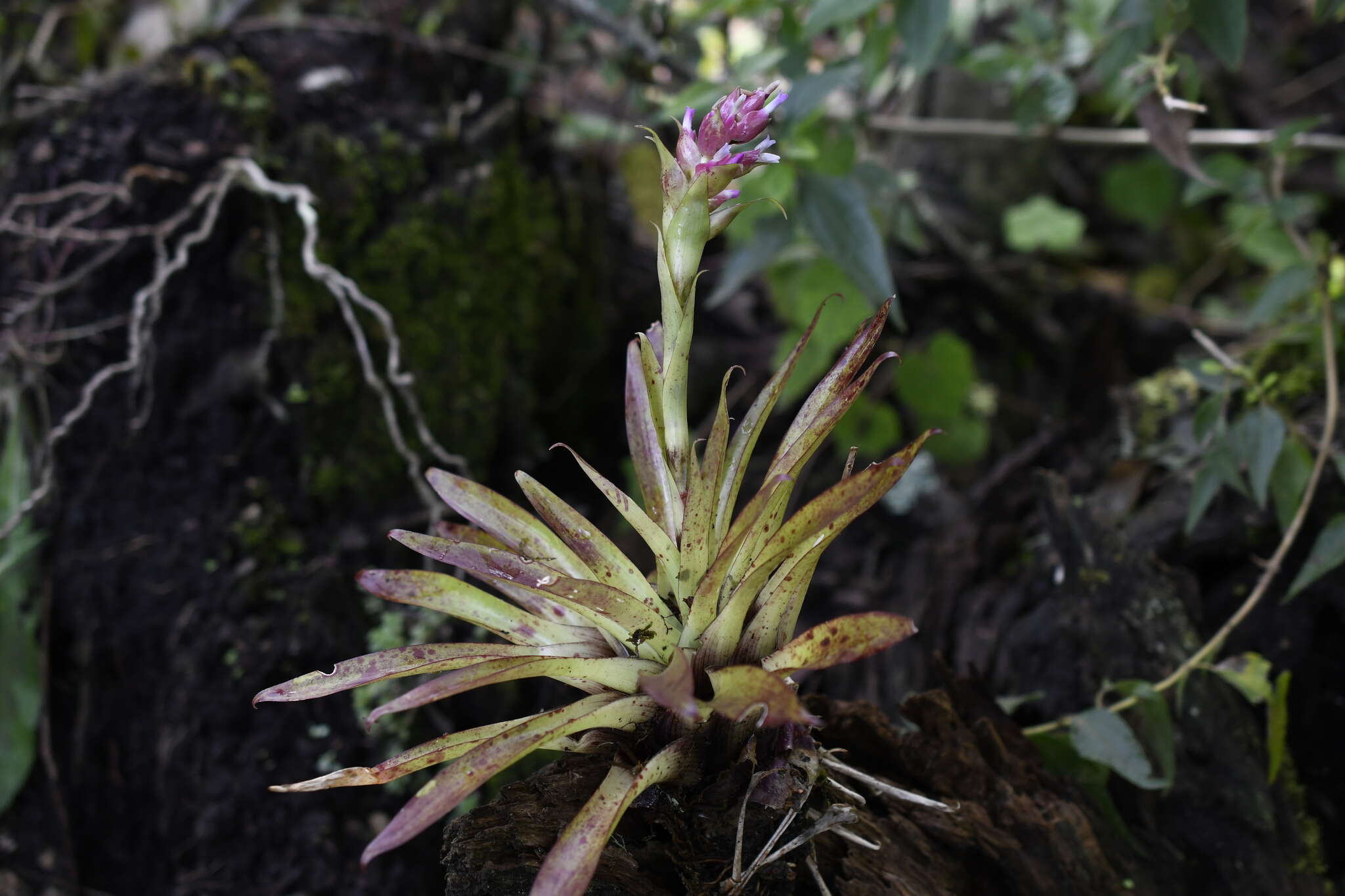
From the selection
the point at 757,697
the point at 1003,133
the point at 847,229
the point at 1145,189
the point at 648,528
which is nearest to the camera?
the point at 757,697

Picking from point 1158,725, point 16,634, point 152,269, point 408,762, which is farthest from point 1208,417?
point 16,634

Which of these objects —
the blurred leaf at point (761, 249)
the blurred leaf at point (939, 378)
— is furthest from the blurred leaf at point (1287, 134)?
the blurred leaf at point (939, 378)

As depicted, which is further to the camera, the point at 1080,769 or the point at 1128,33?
Answer: the point at 1128,33

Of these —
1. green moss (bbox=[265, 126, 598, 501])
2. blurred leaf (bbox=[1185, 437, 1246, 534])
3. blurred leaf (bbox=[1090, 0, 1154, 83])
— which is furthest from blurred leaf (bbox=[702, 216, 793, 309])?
blurred leaf (bbox=[1185, 437, 1246, 534])

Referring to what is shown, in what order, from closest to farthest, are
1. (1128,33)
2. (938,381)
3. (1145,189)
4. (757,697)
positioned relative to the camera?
(757,697) → (1128,33) → (938,381) → (1145,189)

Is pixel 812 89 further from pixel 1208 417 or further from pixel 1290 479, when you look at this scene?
pixel 1290 479

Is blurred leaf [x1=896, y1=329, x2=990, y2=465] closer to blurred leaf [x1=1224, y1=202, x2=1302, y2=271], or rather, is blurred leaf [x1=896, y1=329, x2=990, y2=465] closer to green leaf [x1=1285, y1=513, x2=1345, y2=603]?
blurred leaf [x1=1224, y1=202, x2=1302, y2=271]

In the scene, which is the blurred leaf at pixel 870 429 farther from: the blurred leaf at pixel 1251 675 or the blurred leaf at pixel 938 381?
the blurred leaf at pixel 1251 675
